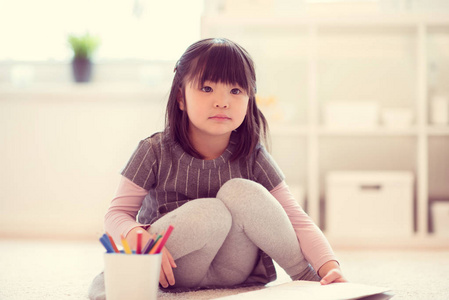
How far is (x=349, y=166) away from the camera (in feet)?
7.44

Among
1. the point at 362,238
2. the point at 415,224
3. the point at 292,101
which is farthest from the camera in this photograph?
the point at 292,101

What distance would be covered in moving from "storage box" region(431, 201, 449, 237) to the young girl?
41.7 inches

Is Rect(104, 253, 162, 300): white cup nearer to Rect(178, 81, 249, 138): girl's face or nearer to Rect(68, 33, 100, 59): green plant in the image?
Rect(178, 81, 249, 138): girl's face

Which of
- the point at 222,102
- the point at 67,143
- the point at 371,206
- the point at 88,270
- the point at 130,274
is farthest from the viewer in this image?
the point at 67,143

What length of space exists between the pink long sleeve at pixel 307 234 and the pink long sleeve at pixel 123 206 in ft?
0.87

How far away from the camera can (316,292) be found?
0.83 m

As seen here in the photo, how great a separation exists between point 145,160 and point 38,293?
0.33 m

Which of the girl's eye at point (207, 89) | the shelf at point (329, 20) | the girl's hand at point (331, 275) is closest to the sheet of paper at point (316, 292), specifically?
the girl's hand at point (331, 275)

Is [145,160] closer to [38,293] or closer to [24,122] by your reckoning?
[38,293]

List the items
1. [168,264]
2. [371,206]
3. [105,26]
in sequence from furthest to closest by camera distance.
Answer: [105,26], [371,206], [168,264]

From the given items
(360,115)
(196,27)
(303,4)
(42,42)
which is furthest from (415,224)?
(42,42)

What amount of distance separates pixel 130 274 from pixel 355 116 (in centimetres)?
139

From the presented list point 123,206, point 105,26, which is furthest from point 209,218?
point 105,26

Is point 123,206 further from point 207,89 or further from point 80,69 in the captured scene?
point 80,69
